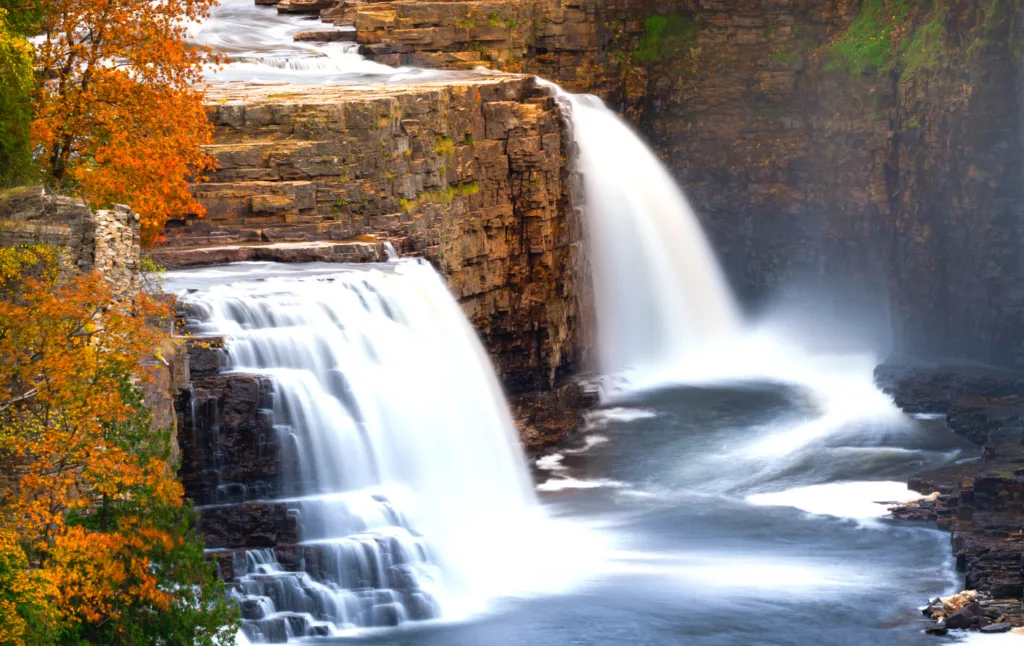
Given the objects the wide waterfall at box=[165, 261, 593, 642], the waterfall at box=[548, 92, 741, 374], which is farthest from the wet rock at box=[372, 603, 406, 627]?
the waterfall at box=[548, 92, 741, 374]

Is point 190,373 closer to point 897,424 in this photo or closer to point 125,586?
point 125,586

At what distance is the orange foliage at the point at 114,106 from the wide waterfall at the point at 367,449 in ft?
9.19

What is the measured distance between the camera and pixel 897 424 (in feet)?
167

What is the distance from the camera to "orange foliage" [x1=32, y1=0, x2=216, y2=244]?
34.7 m

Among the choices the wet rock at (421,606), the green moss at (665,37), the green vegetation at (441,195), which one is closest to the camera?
the wet rock at (421,606)

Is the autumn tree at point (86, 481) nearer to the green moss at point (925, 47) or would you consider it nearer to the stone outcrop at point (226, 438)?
the stone outcrop at point (226, 438)

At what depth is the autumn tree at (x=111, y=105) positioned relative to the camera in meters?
34.6

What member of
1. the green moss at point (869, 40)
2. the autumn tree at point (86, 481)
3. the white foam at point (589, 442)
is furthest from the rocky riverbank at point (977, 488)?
the autumn tree at point (86, 481)

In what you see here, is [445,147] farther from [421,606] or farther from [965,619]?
[965,619]

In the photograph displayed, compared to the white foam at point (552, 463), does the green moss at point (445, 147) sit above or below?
above

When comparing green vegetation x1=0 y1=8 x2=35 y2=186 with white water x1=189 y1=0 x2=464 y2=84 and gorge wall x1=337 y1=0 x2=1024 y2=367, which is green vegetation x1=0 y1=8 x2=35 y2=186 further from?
gorge wall x1=337 y1=0 x2=1024 y2=367

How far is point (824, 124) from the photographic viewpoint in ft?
204

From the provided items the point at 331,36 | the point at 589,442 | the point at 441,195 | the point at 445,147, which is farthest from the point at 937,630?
the point at 331,36

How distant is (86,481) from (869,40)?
3882 cm
